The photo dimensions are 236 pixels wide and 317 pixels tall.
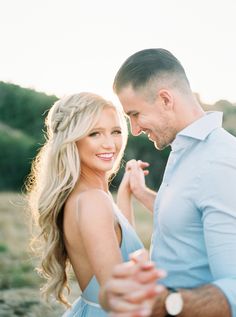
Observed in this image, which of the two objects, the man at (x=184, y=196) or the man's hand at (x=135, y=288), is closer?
the man's hand at (x=135, y=288)

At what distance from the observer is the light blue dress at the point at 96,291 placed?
304 centimetres

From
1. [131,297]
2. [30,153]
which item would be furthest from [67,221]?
Result: [30,153]

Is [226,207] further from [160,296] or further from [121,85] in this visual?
[121,85]

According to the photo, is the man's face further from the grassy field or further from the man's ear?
the grassy field

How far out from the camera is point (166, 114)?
2.88m

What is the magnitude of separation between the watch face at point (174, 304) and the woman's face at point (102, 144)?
36.9 inches

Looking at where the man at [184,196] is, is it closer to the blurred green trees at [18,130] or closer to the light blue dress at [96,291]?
the light blue dress at [96,291]

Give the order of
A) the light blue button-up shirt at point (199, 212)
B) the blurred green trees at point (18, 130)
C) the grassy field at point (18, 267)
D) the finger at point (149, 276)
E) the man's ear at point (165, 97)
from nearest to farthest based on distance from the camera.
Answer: the finger at point (149, 276) < the light blue button-up shirt at point (199, 212) < the man's ear at point (165, 97) < the grassy field at point (18, 267) < the blurred green trees at point (18, 130)

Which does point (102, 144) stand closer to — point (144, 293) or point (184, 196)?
point (184, 196)

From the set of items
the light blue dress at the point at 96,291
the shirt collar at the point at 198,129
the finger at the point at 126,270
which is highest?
the shirt collar at the point at 198,129

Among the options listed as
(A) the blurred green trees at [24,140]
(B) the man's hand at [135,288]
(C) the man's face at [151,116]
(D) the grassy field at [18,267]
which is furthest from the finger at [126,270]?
(A) the blurred green trees at [24,140]

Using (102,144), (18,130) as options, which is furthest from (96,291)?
(18,130)

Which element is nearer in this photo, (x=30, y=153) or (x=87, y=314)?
(x=87, y=314)

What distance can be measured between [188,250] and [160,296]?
1.00ft
